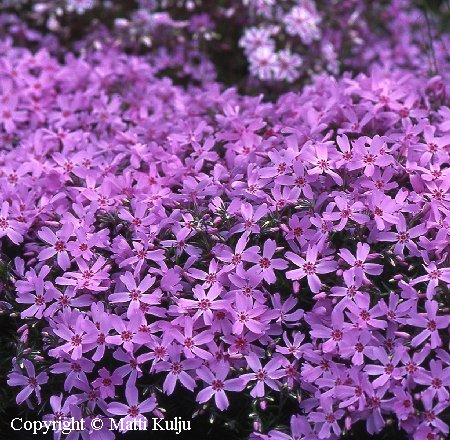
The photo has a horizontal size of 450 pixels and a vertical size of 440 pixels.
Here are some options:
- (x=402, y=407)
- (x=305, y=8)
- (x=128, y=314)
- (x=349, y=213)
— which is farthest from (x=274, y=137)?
(x=305, y=8)

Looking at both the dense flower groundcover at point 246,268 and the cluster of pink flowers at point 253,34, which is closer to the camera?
the dense flower groundcover at point 246,268

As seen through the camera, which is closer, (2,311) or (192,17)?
(2,311)

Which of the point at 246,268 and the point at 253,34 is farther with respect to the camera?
the point at 253,34

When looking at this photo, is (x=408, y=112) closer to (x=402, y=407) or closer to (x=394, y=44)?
(x=402, y=407)

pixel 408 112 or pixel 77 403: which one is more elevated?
pixel 408 112

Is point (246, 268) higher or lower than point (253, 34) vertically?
lower

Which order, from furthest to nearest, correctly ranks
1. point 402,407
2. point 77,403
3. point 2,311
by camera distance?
1. point 2,311
2. point 77,403
3. point 402,407

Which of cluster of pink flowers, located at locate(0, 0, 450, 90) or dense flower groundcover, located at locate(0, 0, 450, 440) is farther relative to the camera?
cluster of pink flowers, located at locate(0, 0, 450, 90)

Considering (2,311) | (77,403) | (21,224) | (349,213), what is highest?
(349,213)
